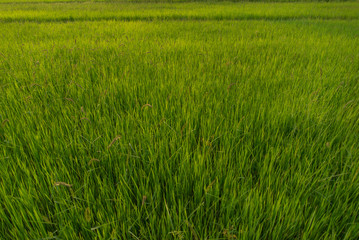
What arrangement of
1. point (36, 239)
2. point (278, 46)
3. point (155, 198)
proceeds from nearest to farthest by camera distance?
point (36, 239)
point (155, 198)
point (278, 46)

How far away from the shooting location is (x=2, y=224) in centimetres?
56

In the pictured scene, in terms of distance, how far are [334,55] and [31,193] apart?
2.90 metres

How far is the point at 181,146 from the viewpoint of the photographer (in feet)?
2.60

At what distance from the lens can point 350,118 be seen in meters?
1.06

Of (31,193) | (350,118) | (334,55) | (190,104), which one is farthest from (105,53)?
(334,55)

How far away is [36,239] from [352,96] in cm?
186

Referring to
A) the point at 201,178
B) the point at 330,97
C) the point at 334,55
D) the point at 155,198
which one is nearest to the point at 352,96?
the point at 330,97

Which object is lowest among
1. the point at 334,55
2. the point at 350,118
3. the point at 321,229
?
the point at 321,229

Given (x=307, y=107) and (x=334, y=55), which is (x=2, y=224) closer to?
(x=307, y=107)

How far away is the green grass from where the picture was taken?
0.57 meters

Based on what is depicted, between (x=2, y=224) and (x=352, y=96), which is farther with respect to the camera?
(x=352, y=96)

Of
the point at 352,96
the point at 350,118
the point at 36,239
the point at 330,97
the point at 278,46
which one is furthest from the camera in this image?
the point at 278,46

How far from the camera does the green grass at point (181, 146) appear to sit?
57 cm

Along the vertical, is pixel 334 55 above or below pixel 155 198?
above
